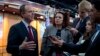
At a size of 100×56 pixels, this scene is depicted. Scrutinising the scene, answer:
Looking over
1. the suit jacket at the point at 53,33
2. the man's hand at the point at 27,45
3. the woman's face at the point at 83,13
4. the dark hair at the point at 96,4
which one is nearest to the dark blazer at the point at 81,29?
the woman's face at the point at 83,13

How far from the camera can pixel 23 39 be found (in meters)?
4.78

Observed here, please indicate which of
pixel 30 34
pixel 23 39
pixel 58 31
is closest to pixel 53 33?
pixel 58 31

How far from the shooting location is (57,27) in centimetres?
516

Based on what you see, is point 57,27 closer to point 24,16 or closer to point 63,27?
point 63,27

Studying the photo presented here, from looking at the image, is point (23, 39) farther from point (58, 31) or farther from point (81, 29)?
point (81, 29)

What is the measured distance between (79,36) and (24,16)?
3.30ft

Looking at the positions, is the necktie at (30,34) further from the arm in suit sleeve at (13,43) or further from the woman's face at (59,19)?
the woman's face at (59,19)

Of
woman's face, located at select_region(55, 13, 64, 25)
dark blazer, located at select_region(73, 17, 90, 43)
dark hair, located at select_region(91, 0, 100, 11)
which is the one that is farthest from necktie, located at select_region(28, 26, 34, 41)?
dark hair, located at select_region(91, 0, 100, 11)

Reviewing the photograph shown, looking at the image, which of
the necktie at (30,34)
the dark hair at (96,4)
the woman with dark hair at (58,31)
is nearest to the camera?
the dark hair at (96,4)

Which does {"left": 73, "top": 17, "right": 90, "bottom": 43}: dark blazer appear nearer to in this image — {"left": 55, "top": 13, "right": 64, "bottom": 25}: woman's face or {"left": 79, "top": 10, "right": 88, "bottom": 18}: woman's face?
{"left": 79, "top": 10, "right": 88, "bottom": 18}: woman's face

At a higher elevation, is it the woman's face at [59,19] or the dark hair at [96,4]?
the dark hair at [96,4]

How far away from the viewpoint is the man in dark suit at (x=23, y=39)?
4676 mm

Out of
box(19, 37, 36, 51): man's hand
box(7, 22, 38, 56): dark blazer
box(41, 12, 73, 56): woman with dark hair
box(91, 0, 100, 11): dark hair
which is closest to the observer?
box(91, 0, 100, 11): dark hair

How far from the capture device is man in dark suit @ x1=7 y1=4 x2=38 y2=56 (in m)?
4.68
